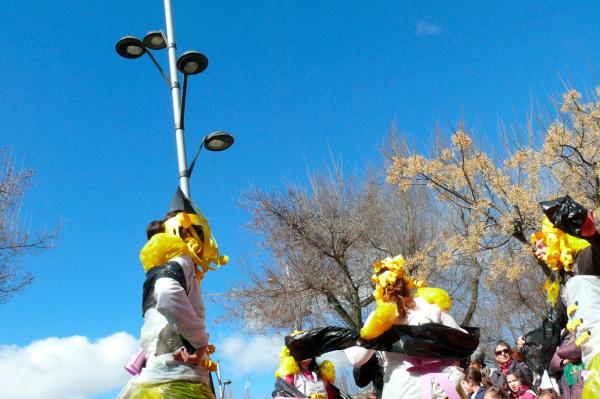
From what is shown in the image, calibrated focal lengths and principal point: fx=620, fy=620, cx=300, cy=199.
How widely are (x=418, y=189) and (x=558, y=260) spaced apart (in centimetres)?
1644

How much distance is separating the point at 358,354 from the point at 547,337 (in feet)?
4.02

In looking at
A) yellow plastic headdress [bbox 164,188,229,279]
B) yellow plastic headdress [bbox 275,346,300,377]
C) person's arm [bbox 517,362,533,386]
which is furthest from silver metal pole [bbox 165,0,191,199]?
person's arm [bbox 517,362,533,386]

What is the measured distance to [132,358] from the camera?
12.2 feet

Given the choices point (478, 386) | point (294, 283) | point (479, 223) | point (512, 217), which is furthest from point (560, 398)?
point (294, 283)

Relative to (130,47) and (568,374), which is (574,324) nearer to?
(568,374)

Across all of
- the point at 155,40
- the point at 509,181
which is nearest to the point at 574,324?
the point at 155,40

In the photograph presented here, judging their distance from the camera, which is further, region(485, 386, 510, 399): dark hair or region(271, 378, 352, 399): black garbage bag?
region(271, 378, 352, 399): black garbage bag

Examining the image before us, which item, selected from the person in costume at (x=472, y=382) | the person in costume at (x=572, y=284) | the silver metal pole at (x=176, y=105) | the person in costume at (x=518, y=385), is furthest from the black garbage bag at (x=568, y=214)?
the silver metal pole at (x=176, y=105)

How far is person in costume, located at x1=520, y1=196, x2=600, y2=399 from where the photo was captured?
324 cm

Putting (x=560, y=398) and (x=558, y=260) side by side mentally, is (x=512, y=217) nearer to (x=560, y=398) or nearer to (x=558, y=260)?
(x=560, y=398)

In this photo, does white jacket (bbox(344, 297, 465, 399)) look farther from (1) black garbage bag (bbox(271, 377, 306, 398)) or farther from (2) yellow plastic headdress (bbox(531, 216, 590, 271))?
(1) black garbage bag (bbox(271, 377, 306, 398))

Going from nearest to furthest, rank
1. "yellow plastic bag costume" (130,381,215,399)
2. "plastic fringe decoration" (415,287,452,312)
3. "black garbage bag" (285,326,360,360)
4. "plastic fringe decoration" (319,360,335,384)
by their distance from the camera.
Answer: "yellow plastic bag costume" (130,381,215,399) → "black garbage bag" (285,326,360,360) → "plastic fringe decoration" (415,287,452,312) → "plastic fringe decoration" (319,360,335,384)

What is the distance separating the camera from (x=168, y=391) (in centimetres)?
305

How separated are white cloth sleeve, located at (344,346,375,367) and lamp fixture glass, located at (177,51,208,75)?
532 centimetres
